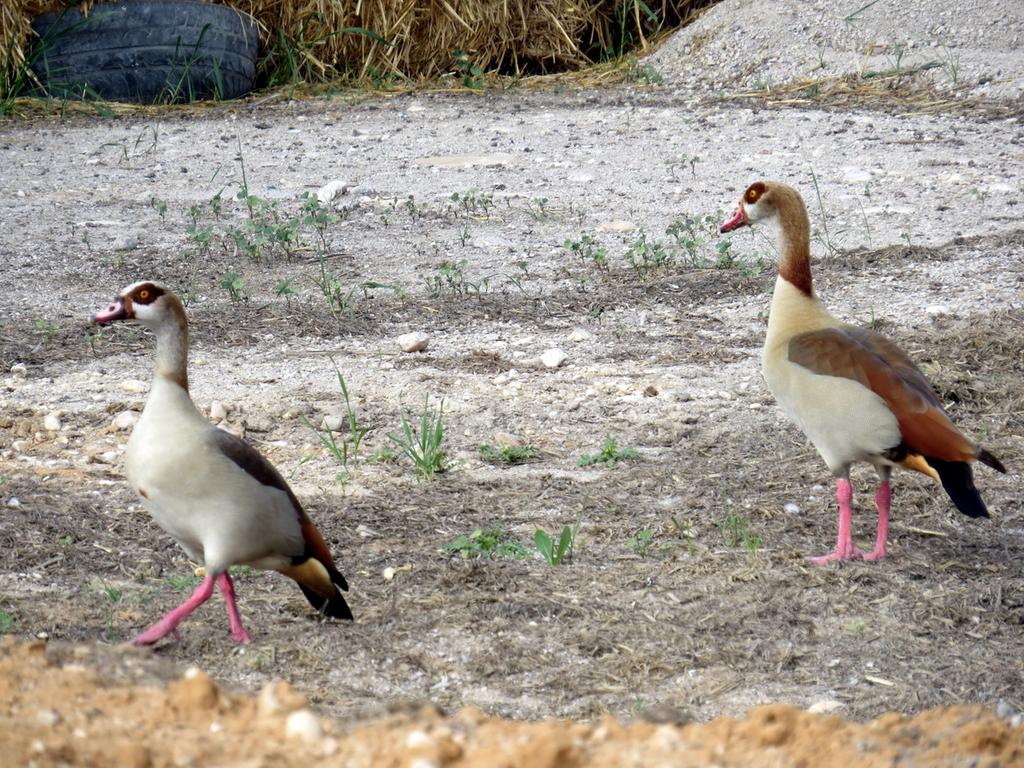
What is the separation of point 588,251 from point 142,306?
3.97 m

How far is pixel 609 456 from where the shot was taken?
501cm

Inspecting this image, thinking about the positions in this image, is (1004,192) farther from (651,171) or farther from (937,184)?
(651,171)

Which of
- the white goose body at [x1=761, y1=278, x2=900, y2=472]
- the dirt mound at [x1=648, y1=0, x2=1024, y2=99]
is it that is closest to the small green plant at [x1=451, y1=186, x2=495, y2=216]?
the white goose body at [x1=761, y1=278, x2=900, y2=472]

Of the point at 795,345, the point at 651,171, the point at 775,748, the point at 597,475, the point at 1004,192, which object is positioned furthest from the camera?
the point at 651,171

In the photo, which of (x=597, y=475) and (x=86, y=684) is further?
(x=597, y=475)

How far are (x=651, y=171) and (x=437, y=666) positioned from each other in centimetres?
629

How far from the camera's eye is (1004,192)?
27.3 feet

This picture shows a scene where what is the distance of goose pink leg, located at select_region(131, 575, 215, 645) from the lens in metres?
3.47

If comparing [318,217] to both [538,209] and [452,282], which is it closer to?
[452,282]

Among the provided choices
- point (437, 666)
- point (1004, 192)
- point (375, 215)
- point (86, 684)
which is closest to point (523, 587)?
point (437, 666)

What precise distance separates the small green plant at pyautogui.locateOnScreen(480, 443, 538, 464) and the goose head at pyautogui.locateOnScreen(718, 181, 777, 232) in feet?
3.84

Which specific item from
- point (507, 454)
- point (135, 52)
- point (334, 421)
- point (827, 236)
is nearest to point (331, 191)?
point (827, 236)

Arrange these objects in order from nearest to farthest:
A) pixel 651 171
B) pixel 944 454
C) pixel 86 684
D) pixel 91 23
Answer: pixel 86 684
pixel 944 454
pixel 651 171
pixel 91 23

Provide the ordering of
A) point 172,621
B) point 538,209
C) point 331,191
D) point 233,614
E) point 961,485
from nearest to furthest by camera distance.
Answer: point 172,621 → point 233,614 → point 961,485 → point 538,209 → point 331,191
